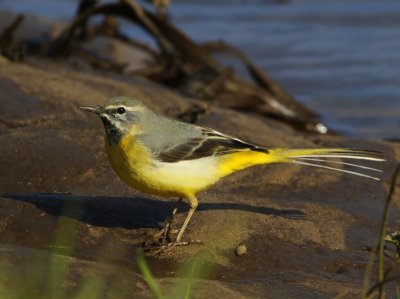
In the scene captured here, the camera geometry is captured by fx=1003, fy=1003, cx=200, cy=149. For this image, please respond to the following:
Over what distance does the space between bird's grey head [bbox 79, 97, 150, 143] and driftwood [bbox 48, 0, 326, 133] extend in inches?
206

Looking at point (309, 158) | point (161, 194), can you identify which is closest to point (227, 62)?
point (309, 158)

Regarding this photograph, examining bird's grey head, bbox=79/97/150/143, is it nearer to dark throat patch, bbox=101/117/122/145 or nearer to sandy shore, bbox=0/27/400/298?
dark throat patch, bbox=101/117/122/145

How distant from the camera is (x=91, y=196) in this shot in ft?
23.9

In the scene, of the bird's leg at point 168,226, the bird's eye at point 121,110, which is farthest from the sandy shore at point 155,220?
the bird's eye at point 121,110

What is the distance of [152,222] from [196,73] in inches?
216

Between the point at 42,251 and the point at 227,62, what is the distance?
10.4 metres

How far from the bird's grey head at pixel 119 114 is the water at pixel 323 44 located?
258 inches

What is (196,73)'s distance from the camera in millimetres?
12359

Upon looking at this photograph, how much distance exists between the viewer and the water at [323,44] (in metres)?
13.9

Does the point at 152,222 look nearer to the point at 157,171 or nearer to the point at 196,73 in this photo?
the point at 157,171

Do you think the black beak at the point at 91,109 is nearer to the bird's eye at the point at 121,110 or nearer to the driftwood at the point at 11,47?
the bird's eye at the point at 121,110

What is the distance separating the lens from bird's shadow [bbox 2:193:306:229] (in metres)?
6.83

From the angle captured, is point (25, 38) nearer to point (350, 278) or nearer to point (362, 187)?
point (362, 187)

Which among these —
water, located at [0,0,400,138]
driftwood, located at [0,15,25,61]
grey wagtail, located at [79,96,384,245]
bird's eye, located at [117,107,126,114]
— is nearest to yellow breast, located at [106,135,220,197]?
grey wagtail, located at [79,96,384,245]
